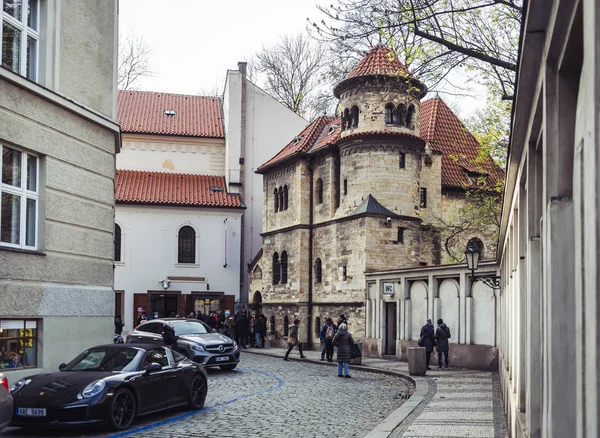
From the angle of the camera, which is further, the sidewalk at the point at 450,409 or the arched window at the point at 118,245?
the arched window at the point at 118,245

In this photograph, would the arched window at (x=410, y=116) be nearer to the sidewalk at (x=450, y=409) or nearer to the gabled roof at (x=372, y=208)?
the gabled roof at (x=372, y=208)

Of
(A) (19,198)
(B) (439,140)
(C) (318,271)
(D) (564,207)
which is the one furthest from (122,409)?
(B) (439,140)

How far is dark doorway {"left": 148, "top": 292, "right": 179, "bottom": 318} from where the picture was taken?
156 feet

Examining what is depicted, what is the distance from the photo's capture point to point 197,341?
23359 millimetres

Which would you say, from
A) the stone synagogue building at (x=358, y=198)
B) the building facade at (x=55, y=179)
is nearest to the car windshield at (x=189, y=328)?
the building facade at (x=55, y=179)

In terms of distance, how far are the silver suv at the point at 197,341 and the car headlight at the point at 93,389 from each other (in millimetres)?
11082

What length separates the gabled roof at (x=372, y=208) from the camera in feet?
117

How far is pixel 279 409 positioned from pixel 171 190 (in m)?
36.5

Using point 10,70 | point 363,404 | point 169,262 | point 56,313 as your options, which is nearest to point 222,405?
point 363,404

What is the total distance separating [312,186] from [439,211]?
6977 millimetres

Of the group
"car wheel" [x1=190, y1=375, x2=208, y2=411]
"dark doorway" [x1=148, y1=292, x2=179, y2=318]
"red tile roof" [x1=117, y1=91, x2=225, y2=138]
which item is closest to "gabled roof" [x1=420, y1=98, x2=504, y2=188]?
"red tile roof" [x1=117, y1=91, x2=225, y2=138]

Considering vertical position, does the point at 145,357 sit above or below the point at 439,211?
below

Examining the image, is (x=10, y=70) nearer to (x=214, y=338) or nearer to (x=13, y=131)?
(x=13, y=131)

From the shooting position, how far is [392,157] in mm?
36562
